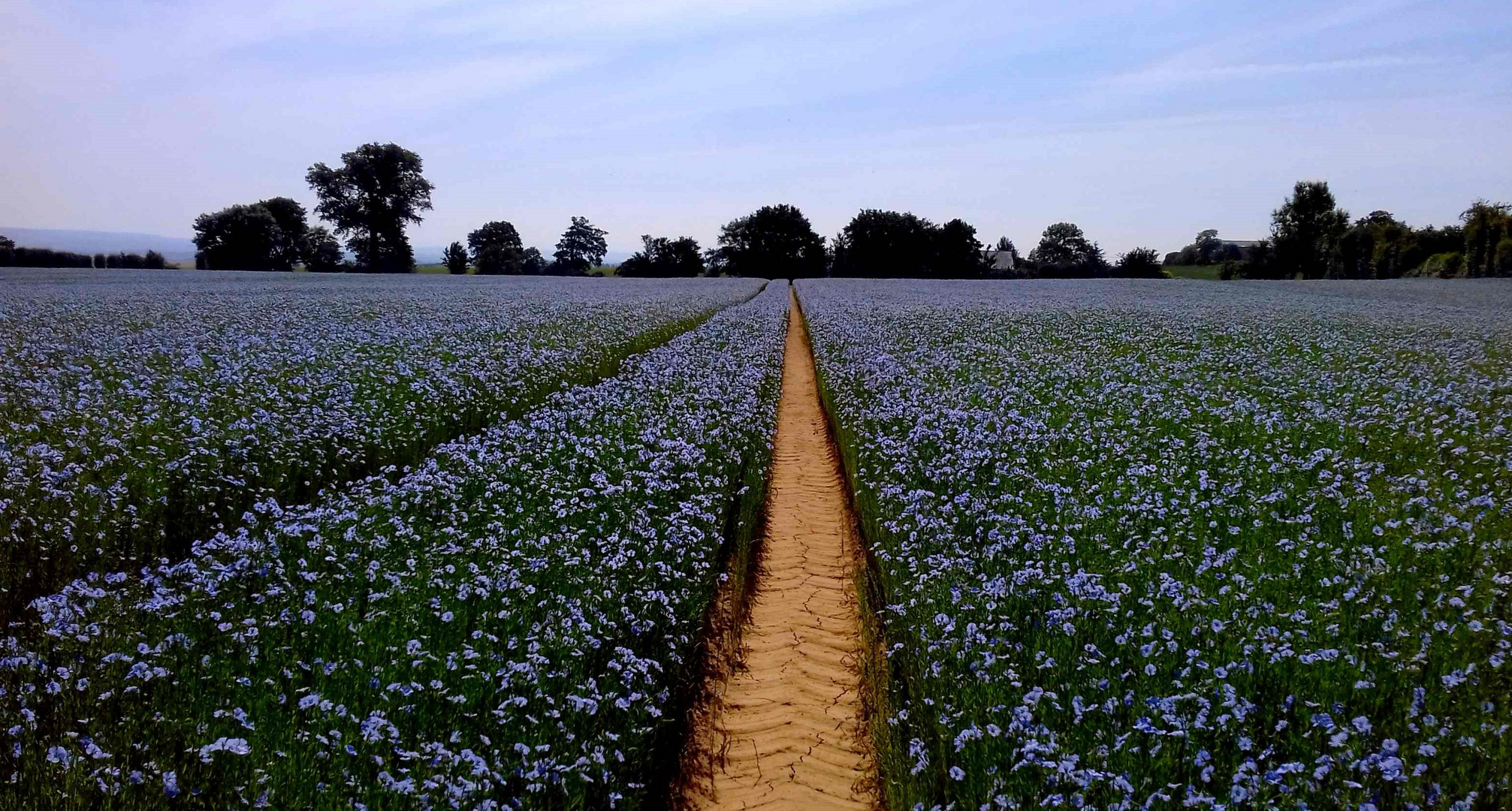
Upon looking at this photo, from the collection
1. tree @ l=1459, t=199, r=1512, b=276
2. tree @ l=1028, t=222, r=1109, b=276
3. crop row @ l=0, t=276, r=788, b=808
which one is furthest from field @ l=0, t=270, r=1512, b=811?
tree @ l=1028, t=222, r=1109, b=276

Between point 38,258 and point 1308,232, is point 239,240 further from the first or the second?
point 1308,232

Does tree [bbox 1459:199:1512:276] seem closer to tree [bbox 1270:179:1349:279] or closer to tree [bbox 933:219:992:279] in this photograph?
tree [bbox 1270:179:1349:279]

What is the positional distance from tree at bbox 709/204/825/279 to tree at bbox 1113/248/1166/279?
33.0m

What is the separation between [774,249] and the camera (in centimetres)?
9975

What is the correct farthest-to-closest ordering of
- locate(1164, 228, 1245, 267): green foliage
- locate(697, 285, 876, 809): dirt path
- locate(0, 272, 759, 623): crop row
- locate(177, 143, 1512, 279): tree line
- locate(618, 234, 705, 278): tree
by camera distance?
locate(1164, 228, 1245, 267): green foliage < locate(618, 234, 705, 278): tree < locate(177, 143, 1512, 279): tree line < locate(0, 272, 759, 623): crop row < locate(697, 285, 876, 809): dirt path

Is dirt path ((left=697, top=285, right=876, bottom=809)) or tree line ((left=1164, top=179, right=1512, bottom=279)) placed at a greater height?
tree line ((left=1164, top=179, right=1512, bottom=279))

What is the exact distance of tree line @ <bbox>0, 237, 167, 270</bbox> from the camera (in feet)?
210

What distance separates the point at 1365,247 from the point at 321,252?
4110 inches

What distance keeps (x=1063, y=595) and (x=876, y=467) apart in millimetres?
3671

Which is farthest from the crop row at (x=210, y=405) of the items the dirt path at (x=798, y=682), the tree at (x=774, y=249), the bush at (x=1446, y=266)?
the tree at (x=774, y=249)

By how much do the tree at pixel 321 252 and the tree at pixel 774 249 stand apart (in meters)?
41.2

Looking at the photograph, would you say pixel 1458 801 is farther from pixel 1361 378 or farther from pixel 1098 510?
pixel 1361 378

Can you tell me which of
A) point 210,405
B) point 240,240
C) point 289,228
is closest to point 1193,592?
point 210,405

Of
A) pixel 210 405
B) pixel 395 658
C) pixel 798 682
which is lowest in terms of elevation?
pixel 798 682
